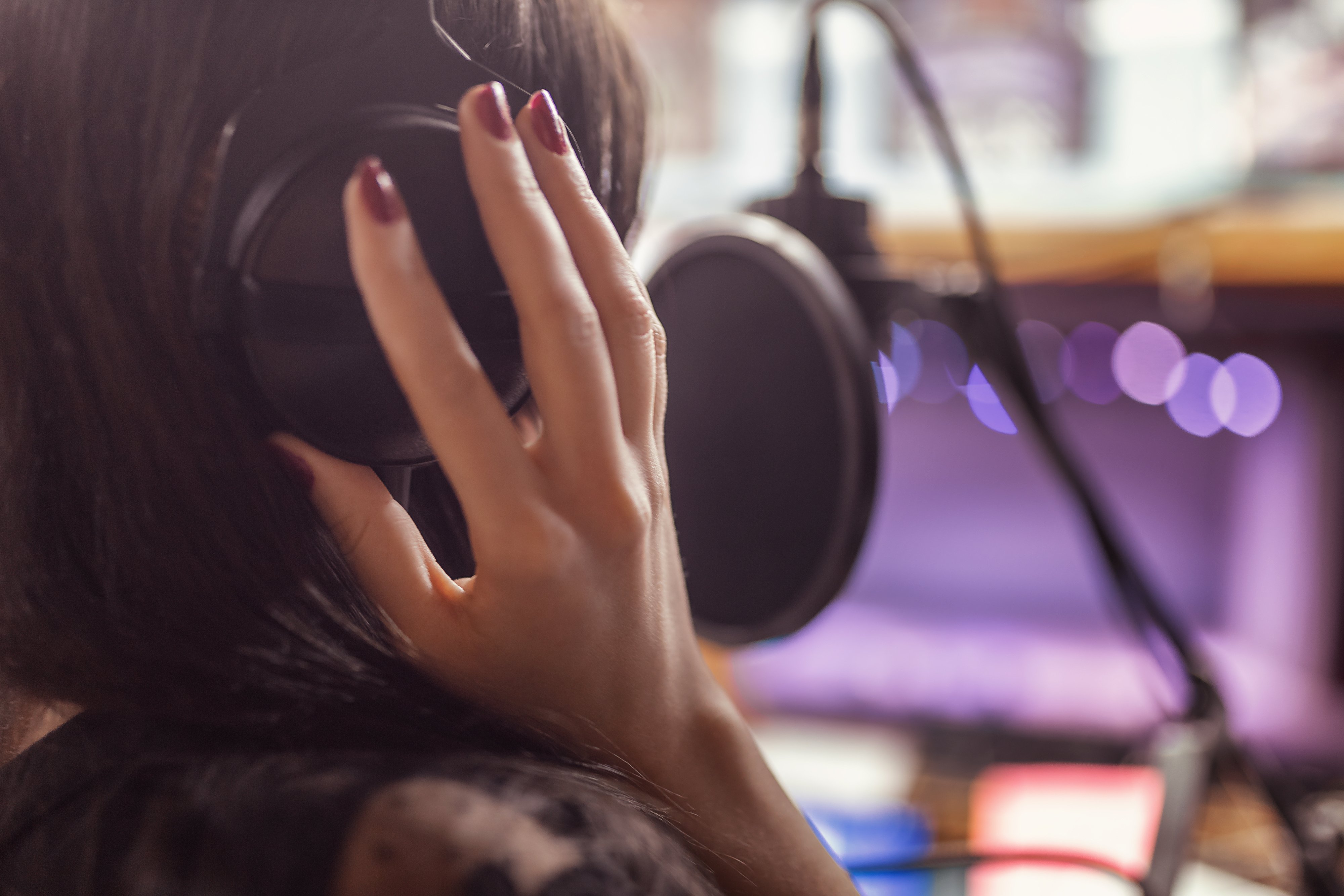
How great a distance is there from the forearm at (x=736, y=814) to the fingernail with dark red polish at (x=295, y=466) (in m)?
0.10

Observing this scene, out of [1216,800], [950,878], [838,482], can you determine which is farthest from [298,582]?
[1216,800]

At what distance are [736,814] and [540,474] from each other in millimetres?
111

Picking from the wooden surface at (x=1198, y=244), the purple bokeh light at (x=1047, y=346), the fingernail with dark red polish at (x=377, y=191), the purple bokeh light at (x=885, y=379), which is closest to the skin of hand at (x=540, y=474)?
the fingernail with dark red polish at (x=377, y=191)

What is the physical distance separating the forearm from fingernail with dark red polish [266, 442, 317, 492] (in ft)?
0.34

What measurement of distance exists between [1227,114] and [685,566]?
2.14 metres

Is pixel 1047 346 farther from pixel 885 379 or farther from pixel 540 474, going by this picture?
pixel 540 474

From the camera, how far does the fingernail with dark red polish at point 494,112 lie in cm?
21

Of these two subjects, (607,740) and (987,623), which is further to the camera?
(987,623)

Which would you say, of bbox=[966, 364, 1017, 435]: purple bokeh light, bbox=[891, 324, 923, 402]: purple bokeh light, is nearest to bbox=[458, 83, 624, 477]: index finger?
bbox=[891, 324, 923, 402]: purple bokeh light

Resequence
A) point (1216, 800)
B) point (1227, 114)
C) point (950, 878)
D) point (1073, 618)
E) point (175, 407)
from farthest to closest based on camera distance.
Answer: point (1073, 618) → point (1227, 114) → point (1216, 800) → point (950, 878) → point (175, 407)

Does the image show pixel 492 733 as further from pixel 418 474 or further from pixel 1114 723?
pixel 1114 723

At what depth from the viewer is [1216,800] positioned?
5.29 feet

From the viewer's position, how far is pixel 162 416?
21 cm

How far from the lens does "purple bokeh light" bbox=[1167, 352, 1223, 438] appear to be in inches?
79.0
